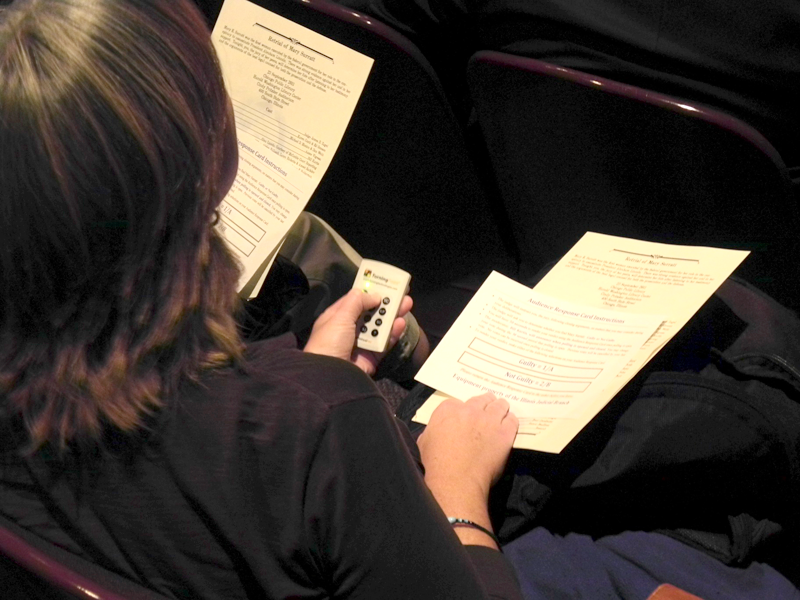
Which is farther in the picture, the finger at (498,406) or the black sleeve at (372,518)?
the finger at (498,406)

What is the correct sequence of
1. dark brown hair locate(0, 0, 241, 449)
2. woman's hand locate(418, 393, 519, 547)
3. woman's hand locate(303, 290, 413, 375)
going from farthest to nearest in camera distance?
woman's hand locate(303, 290, 413, 375) → woman's hand locate(418, 393, 519, 547) → dark brown hair locate(0, 0, 241, 449)

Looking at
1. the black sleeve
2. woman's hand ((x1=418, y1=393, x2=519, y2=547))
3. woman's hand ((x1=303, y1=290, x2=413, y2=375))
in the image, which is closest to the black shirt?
the black sleeve

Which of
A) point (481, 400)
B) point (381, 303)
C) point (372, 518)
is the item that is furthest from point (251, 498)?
point (381, 303)

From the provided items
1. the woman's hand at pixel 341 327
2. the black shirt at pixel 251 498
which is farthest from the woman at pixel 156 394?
the woman's hand at pixel 341 327

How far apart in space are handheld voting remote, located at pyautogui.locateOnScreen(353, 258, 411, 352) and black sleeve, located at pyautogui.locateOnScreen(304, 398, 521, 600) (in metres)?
0.35

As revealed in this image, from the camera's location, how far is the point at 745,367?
847mm

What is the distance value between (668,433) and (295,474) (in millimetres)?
451

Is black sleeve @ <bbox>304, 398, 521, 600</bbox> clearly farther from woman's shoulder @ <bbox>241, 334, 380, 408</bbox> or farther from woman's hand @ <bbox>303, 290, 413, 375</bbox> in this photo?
woman's hand @ <bbox>303, 290, 413, 375</bbox>

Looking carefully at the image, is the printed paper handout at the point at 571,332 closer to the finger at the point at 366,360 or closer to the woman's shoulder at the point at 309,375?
the finger at the point at 366,360

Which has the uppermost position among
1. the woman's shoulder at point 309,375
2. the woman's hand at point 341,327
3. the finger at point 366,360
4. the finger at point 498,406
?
the woman's shoulder at point 309,375

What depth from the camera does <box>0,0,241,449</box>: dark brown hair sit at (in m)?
0.51

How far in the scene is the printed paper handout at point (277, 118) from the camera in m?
0.95

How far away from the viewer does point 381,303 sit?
0.96 meters

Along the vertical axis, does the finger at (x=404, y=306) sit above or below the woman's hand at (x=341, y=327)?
above
